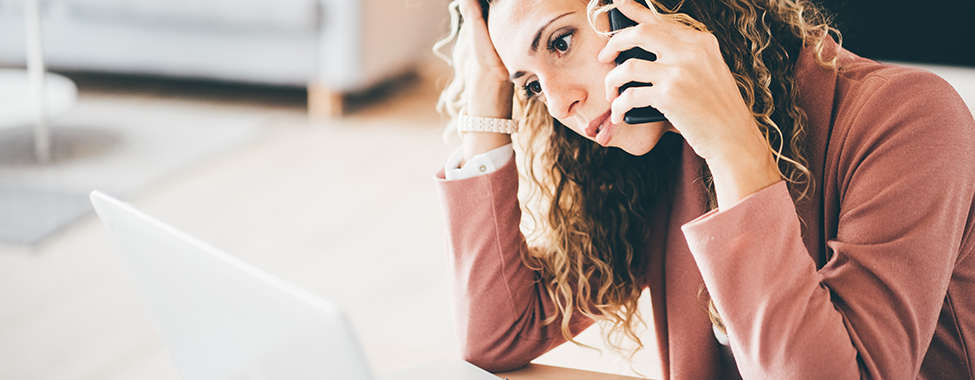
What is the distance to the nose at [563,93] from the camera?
0.85 meters

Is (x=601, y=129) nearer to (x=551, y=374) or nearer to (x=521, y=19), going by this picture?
(x=521, y=19)

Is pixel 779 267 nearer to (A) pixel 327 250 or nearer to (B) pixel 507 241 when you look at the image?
(B) pixel 507 241

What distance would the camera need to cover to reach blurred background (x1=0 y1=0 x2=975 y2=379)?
6.26 ft

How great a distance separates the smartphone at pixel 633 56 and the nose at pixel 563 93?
0.19 ft

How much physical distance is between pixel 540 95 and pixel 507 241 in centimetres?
18

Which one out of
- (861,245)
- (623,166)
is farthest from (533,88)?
(861,245)

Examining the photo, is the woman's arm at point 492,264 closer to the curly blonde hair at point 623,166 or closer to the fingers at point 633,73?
the curly blonde hair at point 623,166

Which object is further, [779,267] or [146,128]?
[146,128]

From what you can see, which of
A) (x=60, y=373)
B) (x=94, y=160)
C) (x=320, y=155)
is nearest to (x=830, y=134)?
(x=60, y=373)

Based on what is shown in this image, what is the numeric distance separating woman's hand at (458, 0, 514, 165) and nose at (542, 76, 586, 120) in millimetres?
157

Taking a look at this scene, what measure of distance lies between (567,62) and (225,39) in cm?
304

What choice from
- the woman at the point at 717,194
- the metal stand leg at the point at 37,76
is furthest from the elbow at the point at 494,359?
the metal stand leg at the point at 37,76

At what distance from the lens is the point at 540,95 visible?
930 mm

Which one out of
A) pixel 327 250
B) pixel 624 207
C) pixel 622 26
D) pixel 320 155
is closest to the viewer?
pixel 622 26
